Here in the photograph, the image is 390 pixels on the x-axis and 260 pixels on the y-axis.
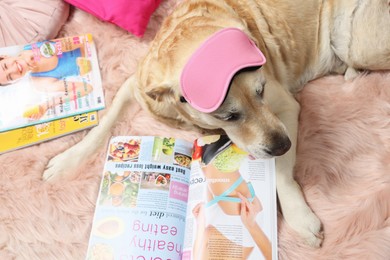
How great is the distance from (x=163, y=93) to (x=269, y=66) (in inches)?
18.9

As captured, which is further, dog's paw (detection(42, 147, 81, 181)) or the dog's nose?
dog's paw (detection(42, 147, 81, 181))

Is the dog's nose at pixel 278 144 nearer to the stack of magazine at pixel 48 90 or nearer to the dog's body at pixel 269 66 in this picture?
the dog's body at pixel 269 66

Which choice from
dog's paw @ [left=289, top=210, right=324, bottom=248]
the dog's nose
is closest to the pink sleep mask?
the dog's nose

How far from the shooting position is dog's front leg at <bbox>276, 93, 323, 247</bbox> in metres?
1.60

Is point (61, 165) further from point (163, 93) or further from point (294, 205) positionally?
point (294, 205)

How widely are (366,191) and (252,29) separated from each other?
73 cm

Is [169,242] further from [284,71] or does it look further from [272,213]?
[284,71]

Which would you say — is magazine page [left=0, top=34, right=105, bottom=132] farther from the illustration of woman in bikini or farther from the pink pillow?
the illustration of woman in bikini

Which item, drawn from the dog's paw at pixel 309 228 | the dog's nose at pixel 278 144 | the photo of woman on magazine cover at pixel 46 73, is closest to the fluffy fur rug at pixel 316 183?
the dog's paw at pixel 309 228

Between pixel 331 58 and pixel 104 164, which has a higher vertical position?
pixel 331 58

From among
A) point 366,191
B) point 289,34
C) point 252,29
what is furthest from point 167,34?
point 366,191

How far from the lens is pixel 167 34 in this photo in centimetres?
154

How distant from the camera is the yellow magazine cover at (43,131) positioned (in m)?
1.95

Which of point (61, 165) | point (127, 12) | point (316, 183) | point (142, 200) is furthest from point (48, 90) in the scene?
point (316, 183)
